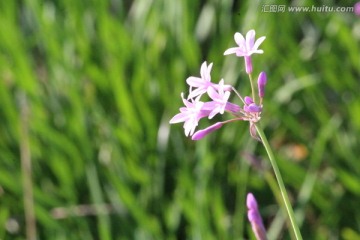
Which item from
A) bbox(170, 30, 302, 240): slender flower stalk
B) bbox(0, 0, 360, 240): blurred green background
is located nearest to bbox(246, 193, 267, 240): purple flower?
bbox(170, 30, 302, 240): slender flower stalk

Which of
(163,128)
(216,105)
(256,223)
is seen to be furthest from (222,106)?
(163,128)

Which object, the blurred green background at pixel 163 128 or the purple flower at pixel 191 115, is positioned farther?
the blurred green background at pixel 163 128

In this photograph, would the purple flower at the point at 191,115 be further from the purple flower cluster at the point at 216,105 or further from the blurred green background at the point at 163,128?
the blurred green background at the point at 163,128

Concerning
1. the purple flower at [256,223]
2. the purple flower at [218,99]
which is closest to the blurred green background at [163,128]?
the purple flower at [256,223]

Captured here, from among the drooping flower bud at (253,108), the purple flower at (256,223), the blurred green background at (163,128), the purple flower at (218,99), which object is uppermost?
the blurred green background at (163,128)

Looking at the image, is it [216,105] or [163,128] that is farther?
[163,128]

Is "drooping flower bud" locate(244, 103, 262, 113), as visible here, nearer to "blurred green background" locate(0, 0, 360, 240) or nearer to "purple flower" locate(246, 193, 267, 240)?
"purple flower" locate(246, 193, 267, 240)

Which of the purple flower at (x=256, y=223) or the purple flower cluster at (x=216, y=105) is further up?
the purple flower cluster at (x=216, y=105)

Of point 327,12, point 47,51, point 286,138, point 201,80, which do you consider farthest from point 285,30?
point 201,80

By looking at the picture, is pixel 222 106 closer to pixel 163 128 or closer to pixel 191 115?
pixel 191 115
